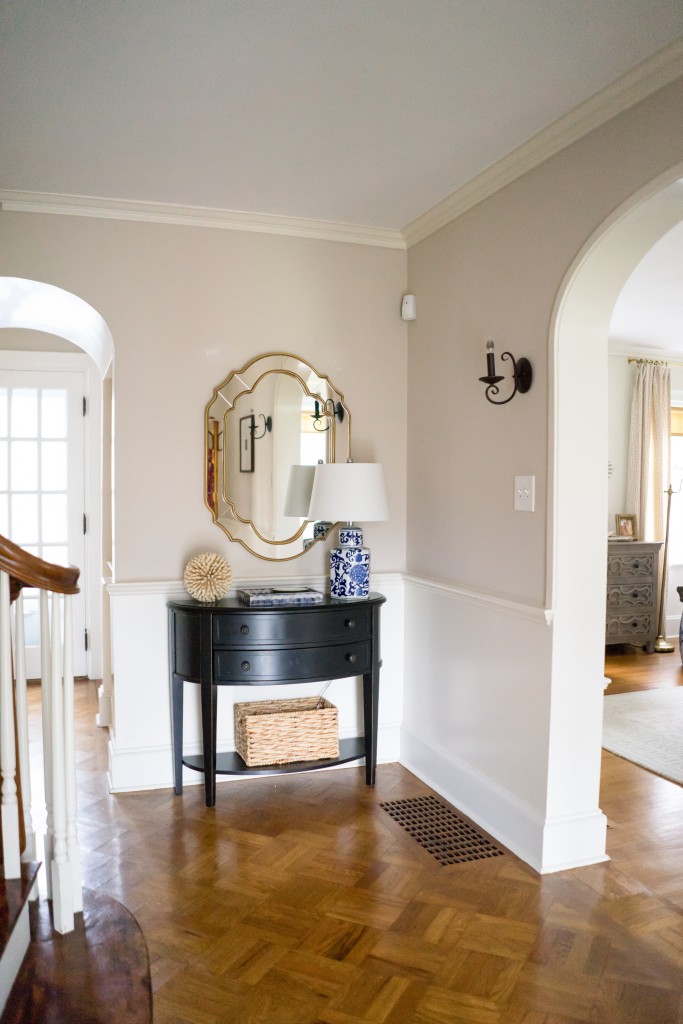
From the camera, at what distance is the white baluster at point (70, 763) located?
2.07 m

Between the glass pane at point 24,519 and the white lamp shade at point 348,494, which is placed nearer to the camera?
the white lamp shade at point 348,494

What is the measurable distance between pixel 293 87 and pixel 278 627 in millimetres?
1952

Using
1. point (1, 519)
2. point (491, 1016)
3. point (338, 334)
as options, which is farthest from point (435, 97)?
point (1, 519)

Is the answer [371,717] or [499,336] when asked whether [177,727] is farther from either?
[499,336]

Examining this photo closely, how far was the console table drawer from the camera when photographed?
10.6 feet

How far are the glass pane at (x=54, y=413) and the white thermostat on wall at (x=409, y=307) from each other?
2516mm

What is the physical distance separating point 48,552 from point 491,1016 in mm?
4108

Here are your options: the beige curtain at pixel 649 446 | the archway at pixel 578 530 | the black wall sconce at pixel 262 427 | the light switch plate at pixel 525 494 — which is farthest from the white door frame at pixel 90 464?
the beige curtain at pixel 649 446

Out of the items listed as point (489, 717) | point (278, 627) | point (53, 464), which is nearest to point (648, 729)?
point (489, 717)

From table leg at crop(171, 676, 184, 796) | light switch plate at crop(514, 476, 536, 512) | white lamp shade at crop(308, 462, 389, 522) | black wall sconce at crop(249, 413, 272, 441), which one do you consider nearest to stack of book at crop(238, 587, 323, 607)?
white lamp shade at crop(308, 462, 389, 522)

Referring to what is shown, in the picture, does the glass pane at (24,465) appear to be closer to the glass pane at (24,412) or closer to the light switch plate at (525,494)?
the glass pane at (24,412)

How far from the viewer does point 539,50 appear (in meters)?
2.20

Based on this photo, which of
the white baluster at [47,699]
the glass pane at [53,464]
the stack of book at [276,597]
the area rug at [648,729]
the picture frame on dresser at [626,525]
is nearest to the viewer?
the white baluster at [47,699]

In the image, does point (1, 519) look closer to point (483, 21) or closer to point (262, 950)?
point (262, 950)
